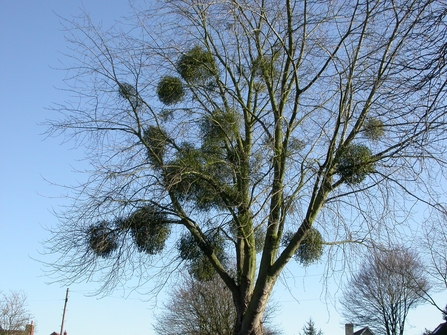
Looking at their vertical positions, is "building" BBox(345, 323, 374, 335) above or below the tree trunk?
above

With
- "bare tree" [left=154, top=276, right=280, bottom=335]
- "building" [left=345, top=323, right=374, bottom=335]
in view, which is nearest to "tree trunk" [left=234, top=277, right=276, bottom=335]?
"bare tree" [left=154, top=276, right=280, bottom=335]

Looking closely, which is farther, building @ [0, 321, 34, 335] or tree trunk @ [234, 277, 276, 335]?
building @ [0, 321, 34, 335]

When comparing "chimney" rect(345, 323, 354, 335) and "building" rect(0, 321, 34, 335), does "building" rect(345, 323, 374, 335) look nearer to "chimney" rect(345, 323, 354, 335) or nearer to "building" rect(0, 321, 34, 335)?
"chimney" rect(345, 323, 354, 335)

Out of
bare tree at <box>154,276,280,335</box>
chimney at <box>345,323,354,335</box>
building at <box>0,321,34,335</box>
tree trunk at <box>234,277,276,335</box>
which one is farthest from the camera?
chimney at <box>345,323,354,335</box>

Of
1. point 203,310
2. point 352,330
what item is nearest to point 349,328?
point 352,330

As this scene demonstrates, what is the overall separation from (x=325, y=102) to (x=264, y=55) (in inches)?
52.6

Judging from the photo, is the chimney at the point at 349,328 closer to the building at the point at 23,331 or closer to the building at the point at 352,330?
the building at the point at 352,330

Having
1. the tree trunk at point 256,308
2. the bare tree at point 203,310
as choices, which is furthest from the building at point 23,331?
the tree trunk at point 256,308

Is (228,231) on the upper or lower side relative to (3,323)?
lower

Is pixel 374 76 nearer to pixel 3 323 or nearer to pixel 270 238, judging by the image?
pixel 270 238

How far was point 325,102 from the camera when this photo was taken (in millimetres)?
Answer: 6637

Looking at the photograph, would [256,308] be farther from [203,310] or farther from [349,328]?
[349,328]

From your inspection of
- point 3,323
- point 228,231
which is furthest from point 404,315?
point 228,231

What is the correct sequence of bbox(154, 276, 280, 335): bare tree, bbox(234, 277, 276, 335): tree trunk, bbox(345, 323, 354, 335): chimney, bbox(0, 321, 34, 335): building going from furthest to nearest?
bbox(345, 323, 354, 335): chimney → bbox(0, 321, 34, 335): building → bbox(154, 276, 280, 335): bare tree → bbox(234, 277, 276, 335): tree trunk
